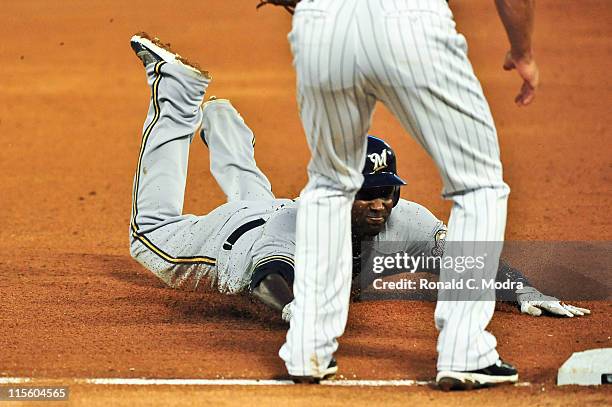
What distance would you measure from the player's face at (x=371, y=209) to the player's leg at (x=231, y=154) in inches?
43.8

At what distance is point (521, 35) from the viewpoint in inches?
149

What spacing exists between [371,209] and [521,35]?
1.57 metres

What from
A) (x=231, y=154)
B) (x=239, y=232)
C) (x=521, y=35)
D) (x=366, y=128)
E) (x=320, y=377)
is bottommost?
(x=320, y=377)

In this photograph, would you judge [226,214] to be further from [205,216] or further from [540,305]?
[540,305]

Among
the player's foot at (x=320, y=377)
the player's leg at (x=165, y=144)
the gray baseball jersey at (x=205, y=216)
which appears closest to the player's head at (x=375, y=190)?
the gray baseball jersey at (x=205, y=216)

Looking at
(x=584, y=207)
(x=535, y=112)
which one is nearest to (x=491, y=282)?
(x=584, y=207)

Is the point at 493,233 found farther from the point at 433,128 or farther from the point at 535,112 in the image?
the point at 535,112

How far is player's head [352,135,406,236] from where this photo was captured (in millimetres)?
5148

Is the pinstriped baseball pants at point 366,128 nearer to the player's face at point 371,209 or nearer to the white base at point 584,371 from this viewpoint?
the white base at point 584,371

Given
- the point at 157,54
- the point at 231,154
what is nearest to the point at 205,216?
the point at 231,154

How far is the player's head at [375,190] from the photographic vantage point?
5148 millimetres

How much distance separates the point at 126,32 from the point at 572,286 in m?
11.9

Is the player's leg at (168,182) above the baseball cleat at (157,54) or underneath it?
underneath

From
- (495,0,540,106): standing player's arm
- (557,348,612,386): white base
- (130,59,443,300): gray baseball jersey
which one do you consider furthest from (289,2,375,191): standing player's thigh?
(130,59,443,300): gray baseball jersey
